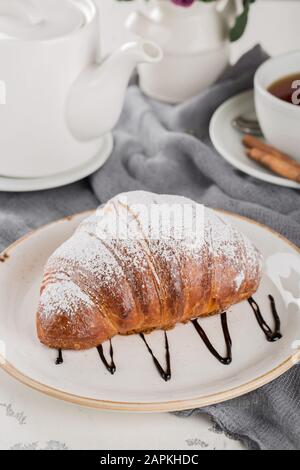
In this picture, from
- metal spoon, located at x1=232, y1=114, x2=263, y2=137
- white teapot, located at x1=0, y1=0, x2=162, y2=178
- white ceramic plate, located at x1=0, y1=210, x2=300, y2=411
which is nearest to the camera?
white ceramic plate, located at x1=0, y1=210, x2=300, y2=411

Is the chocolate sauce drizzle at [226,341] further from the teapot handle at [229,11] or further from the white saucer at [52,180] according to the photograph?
the teapot handle at [229,11]

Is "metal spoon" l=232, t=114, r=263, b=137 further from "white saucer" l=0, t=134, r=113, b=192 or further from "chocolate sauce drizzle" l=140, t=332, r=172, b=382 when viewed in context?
"chocolate sauce drizzle" l=140, t=332, r=172, b=382

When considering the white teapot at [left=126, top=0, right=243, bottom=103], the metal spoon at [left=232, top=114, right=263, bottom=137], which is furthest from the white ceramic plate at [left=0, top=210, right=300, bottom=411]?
the white teapot at [left=126, top=0, right=243, bottom=103]

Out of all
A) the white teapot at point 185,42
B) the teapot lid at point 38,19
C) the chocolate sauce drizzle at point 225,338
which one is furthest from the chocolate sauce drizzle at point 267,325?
the white teapot at point 185,42

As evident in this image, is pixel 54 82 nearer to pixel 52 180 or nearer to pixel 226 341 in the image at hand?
pixel 52 180

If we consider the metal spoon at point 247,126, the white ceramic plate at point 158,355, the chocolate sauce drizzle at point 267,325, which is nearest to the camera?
the white ceramic plate at point 158,355

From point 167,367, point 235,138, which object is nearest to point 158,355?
point 167,367

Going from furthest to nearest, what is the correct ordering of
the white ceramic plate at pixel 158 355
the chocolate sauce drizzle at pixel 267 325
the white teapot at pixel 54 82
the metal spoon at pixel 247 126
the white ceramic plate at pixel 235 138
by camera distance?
the metal spoon at pixel 247 126 → the white ceramic plate at pixel 235 138 → the white teapot at pixel 54 82 → the chocolate sauce drizzle at pixel 267 325 → the white ceramic plate at pixel 158 355
